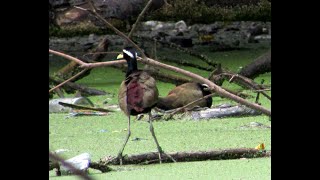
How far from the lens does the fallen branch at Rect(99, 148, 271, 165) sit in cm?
386

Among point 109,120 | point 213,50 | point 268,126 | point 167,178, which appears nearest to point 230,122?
point 268,126

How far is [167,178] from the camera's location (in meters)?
3.48

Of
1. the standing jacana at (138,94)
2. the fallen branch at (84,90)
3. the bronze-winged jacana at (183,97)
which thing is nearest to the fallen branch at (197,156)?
the standing jacana at (138,94)

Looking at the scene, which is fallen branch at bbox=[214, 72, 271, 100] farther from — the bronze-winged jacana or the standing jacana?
the bronze-winged jacana

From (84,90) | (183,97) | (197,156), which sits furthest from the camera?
(84,90)

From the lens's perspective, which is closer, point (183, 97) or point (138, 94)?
point (138, 94)

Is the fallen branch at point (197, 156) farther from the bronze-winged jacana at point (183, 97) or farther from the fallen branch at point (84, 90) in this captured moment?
the fallen branch at point (84, 90)

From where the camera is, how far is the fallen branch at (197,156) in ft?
12.6

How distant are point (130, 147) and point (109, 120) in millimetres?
968

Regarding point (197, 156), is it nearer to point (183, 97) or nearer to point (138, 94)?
point (138, 94)

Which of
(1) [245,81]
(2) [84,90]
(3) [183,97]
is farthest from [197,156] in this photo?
(2) [84,90]

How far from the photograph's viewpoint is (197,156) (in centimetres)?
385

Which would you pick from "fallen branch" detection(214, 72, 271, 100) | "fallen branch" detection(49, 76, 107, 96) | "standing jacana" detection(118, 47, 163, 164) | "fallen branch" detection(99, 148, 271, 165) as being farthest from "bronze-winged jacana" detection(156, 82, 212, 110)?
"fallen branch" detection(99, 148, 271, 165)
